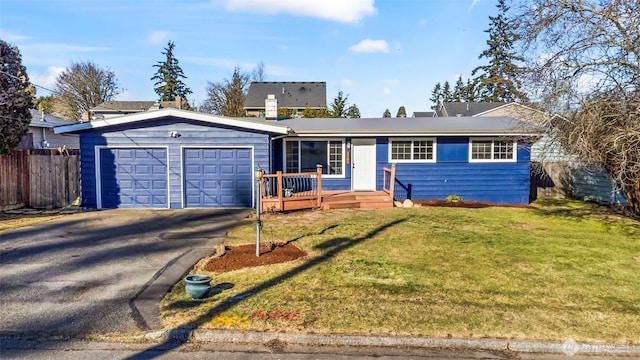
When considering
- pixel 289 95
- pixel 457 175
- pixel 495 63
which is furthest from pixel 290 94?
pixel 457 175

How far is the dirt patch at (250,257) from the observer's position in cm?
652

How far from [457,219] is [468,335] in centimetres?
716

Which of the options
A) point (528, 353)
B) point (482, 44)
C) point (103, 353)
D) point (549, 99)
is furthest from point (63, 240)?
point (482, 44)

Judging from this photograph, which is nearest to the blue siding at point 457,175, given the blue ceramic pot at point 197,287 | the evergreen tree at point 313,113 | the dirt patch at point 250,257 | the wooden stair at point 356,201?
the wooden stair at point 356,201

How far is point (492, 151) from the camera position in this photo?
14.4 m

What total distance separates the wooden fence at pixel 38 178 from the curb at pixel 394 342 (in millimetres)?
11391

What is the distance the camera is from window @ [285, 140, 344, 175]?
14500 mm

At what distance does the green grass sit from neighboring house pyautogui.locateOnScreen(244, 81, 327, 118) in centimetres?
3201

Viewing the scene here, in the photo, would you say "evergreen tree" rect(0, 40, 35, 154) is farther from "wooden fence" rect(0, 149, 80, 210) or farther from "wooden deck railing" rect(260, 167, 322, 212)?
"wooden deck railing" rect(260, 167, 322, 212)

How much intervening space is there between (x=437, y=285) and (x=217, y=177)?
8952 millimetres

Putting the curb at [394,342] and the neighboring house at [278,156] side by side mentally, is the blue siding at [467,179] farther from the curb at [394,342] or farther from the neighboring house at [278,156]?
the curb at [394,342]

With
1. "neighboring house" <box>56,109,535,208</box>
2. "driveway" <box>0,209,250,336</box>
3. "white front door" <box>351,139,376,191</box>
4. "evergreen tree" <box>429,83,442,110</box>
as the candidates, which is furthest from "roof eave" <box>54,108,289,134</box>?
"evergreen tree" <box>429,83,442,110</box>

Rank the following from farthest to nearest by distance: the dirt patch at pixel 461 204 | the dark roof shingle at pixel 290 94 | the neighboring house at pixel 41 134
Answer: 1. the dark roof shingle at pixel 290 94
2. the neighboring house at pixel 41 134
3. the dirt patch at pixel 461 204

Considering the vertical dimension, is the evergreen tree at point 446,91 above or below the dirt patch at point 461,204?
above
